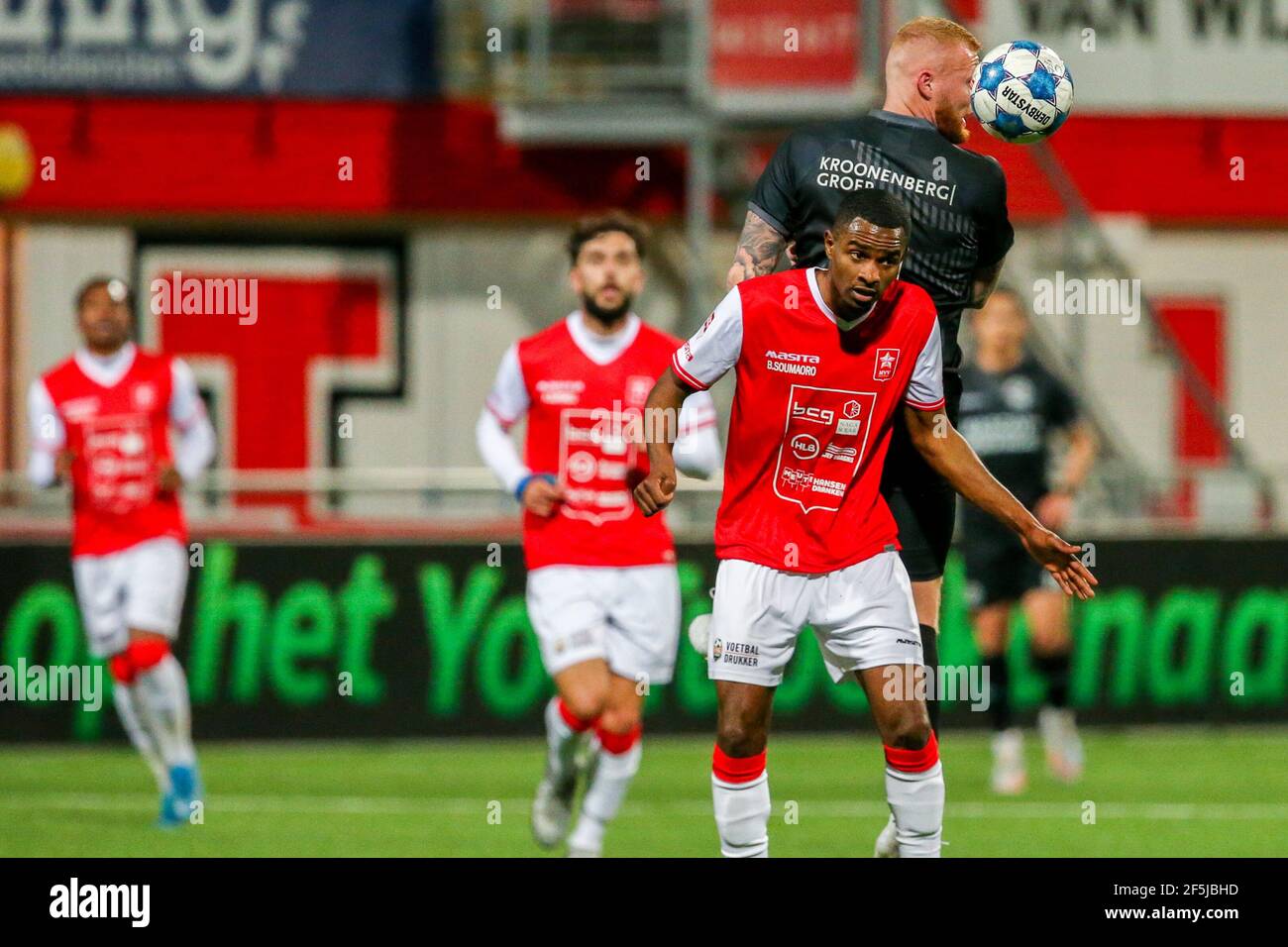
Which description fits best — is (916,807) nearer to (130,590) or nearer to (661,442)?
(661,442)

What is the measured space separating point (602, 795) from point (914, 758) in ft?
7.73

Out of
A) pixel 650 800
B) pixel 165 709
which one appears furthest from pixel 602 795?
pixel 165 709

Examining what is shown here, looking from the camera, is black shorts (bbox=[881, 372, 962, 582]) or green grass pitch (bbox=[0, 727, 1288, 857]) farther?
green grass pitch (bbox=[0, 727, 1288, 857])

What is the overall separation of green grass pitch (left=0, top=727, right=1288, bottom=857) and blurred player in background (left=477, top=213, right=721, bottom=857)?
45cm

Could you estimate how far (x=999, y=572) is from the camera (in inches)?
505

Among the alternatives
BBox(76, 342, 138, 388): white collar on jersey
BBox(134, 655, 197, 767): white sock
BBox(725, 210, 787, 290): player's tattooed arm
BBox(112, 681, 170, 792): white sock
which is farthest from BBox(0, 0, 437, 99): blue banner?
BBox(725, 210, 787, 290): player's tattooed arm

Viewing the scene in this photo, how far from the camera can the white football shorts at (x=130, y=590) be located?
10.9 m

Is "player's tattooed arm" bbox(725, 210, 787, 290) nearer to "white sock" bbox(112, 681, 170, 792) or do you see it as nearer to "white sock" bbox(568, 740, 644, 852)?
"white sock" bbox(568, 740, 644, 852)

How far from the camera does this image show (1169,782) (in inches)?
484

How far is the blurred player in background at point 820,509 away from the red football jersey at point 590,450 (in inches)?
86.5
